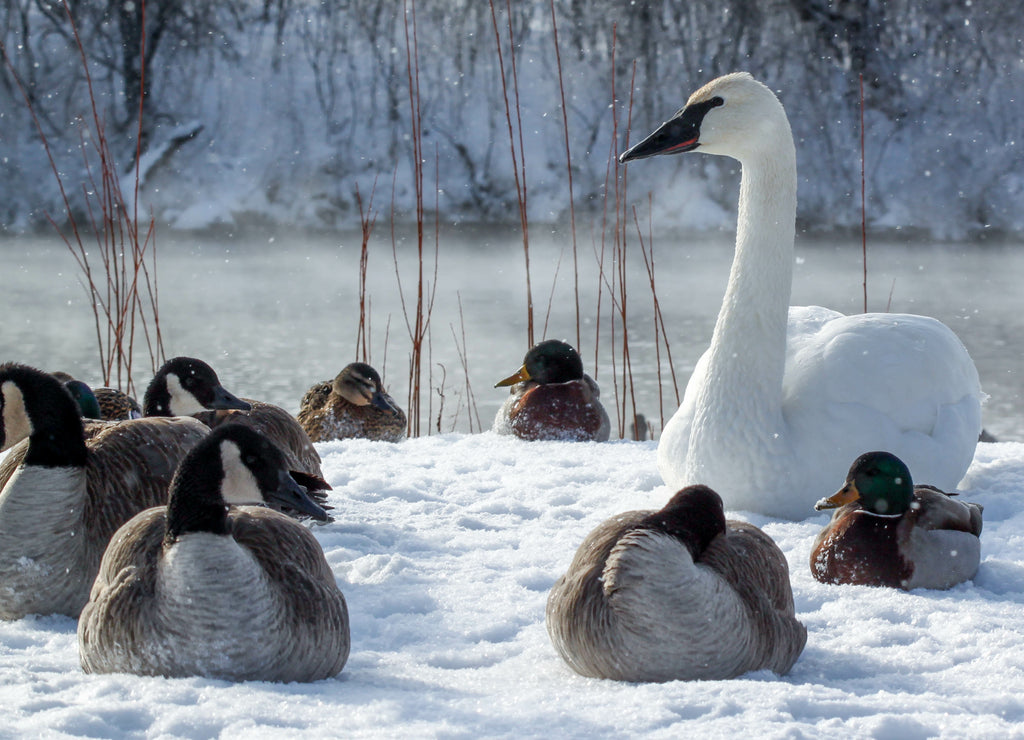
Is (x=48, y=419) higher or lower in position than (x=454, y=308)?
higher

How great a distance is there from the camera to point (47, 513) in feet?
11.1

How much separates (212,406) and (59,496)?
157cm

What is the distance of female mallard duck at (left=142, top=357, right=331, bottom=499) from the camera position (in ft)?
15.6

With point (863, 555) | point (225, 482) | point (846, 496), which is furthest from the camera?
point (846, 496)

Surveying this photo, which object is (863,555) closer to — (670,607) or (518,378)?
(670,607)

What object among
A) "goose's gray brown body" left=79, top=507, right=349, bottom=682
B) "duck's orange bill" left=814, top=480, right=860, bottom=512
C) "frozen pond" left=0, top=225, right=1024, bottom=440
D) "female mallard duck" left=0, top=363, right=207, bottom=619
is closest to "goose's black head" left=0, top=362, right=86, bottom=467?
"female mallard duck" left=0, top=363, right=207, bottom=619

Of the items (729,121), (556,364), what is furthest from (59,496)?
(556,364)

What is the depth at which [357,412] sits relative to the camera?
280 inches

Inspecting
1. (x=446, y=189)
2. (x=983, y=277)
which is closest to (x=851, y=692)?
(x=983, y=277)

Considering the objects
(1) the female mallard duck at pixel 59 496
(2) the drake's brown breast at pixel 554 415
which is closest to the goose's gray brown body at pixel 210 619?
(1) the female mallard duck at pixel 59 496

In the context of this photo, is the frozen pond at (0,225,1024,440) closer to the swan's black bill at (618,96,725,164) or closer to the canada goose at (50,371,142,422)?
the canada goose at (50,371,142,422)

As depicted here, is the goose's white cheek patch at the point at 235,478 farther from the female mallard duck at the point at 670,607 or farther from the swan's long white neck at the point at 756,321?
the swan's long white neck at the point at 756,321

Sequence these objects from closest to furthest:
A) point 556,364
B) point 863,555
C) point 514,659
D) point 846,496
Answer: point 514,659, point 863,555, point 846,496, point 556,364

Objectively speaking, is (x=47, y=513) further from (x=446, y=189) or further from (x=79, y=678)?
(x=446, y=189)
